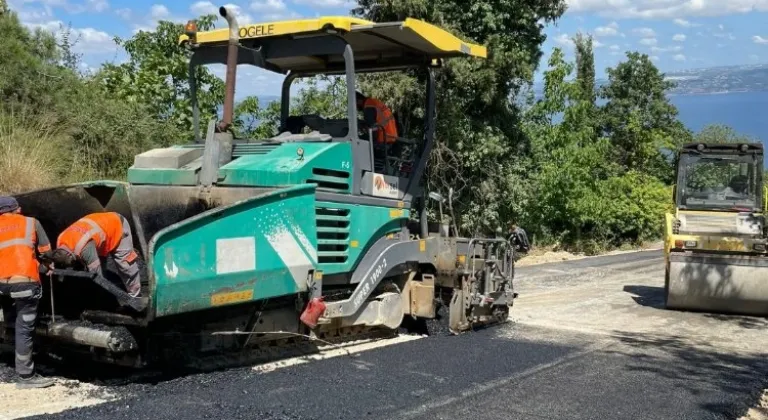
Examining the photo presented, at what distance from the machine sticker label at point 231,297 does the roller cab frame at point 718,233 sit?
632 centimetres

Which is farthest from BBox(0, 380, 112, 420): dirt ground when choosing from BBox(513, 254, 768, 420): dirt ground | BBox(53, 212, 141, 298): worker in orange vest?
BBox(513, 254, 768, 420): dirt ground

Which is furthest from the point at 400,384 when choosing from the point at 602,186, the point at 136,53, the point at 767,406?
the point at 602,186

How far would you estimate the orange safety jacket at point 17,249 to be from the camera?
4824 millimetres

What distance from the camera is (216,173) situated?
18.0ft

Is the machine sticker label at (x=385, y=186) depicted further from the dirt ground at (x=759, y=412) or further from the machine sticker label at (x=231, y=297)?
the dirt ground at (x=759, y=412)

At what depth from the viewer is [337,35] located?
563 cm

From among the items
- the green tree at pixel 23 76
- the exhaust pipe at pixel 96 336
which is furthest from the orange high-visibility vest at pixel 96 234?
the green tree at pixel 23 76

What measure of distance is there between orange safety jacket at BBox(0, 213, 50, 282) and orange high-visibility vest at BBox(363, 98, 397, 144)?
2714 millimetres

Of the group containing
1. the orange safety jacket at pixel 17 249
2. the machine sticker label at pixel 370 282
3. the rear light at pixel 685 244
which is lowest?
the machine sticker label at pixel 370 282

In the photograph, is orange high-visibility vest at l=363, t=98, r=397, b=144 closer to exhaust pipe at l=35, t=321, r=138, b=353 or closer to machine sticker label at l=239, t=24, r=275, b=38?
machine sticker label at l=239, t=24, r=275, b=38

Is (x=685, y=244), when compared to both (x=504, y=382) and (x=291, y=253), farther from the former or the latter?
(x=291, y=253)

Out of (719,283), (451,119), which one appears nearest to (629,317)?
(719,283)

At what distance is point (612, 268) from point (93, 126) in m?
10.1

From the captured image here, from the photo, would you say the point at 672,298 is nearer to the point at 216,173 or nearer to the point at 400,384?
the point at 400,384
